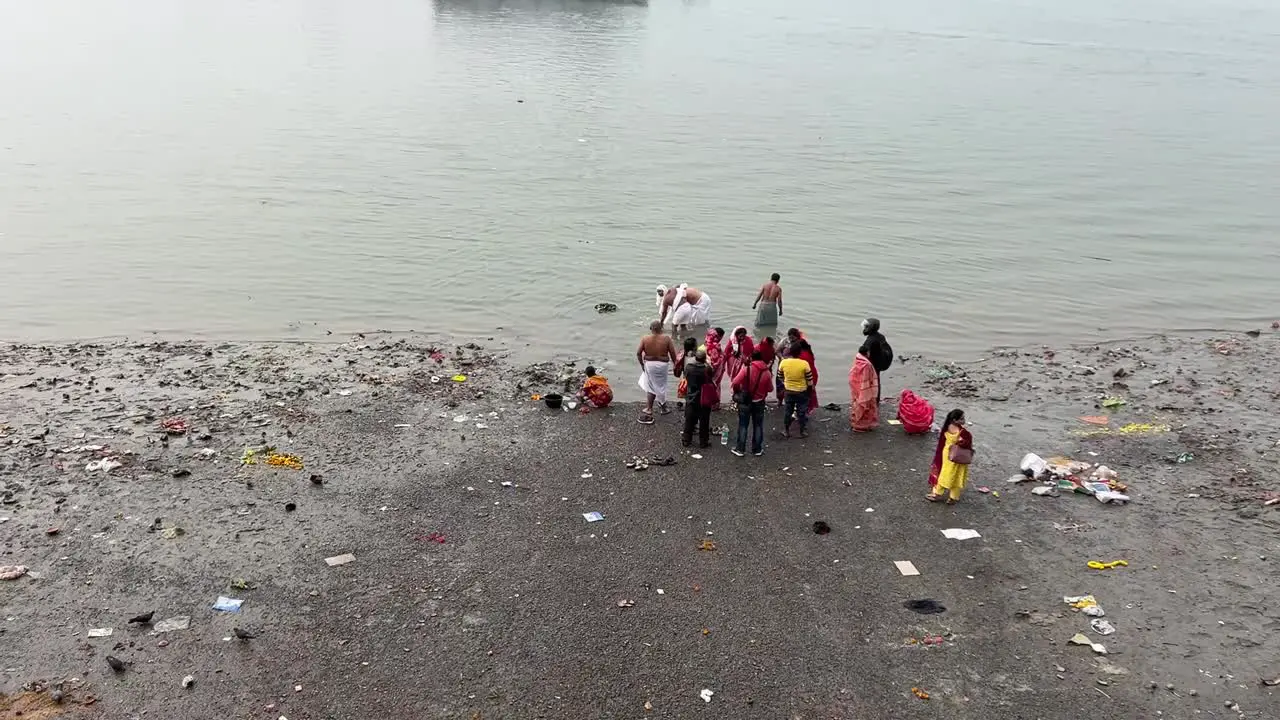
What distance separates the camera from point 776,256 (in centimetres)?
2444

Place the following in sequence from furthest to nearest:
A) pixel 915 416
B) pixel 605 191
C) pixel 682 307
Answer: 1. pixel 605 191
2. pixel 682 307
3. pixel 915 416

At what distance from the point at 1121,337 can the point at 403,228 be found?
56.0ft

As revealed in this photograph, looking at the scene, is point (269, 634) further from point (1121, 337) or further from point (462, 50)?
point (462, 50)

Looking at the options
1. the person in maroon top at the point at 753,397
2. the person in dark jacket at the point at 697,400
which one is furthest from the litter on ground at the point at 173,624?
the person in maroon top at the point at 753,397

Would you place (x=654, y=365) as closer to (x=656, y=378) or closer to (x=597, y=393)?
(x=656, y=378)

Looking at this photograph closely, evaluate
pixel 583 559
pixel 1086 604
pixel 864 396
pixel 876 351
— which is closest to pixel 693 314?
pixel 876 351

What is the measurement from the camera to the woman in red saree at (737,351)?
44.1 ft

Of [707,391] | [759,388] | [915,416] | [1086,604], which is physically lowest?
[1086,604]

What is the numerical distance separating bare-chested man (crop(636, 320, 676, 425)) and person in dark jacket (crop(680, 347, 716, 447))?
98 centimetres

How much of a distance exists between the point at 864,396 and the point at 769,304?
5265 millimetres

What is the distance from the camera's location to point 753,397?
12531mm

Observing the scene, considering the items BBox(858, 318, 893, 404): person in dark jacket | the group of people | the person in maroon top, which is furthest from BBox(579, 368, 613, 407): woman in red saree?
BBox(858, 318, 893, 404): person in dark jacket

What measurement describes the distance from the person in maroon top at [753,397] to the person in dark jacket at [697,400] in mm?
399

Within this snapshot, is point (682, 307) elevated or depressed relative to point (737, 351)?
depressed
